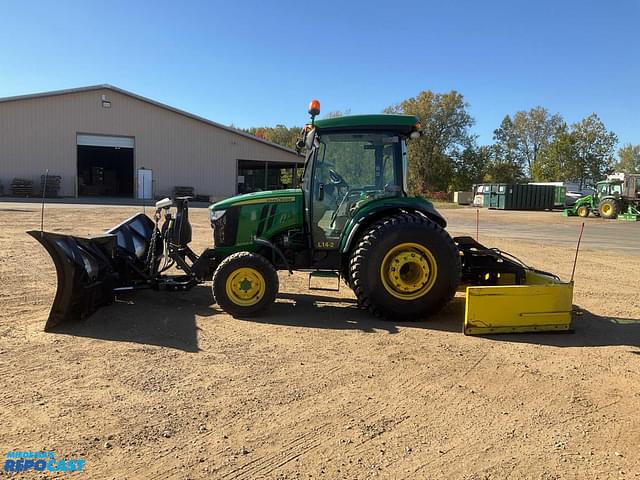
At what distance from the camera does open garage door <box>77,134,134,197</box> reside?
3856 centimetres

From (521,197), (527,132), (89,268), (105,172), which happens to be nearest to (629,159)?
(527,132)

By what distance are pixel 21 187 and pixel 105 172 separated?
14991 millimetres

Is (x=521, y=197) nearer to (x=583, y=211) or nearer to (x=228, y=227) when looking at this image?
(x=583, y=211)

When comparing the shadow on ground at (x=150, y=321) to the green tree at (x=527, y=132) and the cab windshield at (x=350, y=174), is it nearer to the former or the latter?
the cab windshield at (x=350, y=174)

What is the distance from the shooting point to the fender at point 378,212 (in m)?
5.57

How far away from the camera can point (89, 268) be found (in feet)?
17.3

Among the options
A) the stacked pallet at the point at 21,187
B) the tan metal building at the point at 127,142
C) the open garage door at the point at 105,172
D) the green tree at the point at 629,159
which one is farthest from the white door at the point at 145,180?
the green tree at the point at 629,159

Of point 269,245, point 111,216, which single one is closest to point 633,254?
point 269,245

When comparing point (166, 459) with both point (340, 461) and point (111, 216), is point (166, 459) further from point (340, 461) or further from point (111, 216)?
point (111, 216)

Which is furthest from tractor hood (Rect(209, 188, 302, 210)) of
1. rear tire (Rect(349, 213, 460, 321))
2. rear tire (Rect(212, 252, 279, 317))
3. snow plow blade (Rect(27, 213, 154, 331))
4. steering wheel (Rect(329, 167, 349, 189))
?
snow plow blade (Rect(27, 213, 154, 331))

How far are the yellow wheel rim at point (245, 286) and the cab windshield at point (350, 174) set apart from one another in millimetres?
1020

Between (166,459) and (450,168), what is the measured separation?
58101mm

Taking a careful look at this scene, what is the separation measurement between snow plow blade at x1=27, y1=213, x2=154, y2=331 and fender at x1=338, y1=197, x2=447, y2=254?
104 inches

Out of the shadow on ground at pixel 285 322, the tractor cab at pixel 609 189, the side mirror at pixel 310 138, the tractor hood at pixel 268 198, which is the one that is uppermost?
the tractor cab at pixel 609 189
